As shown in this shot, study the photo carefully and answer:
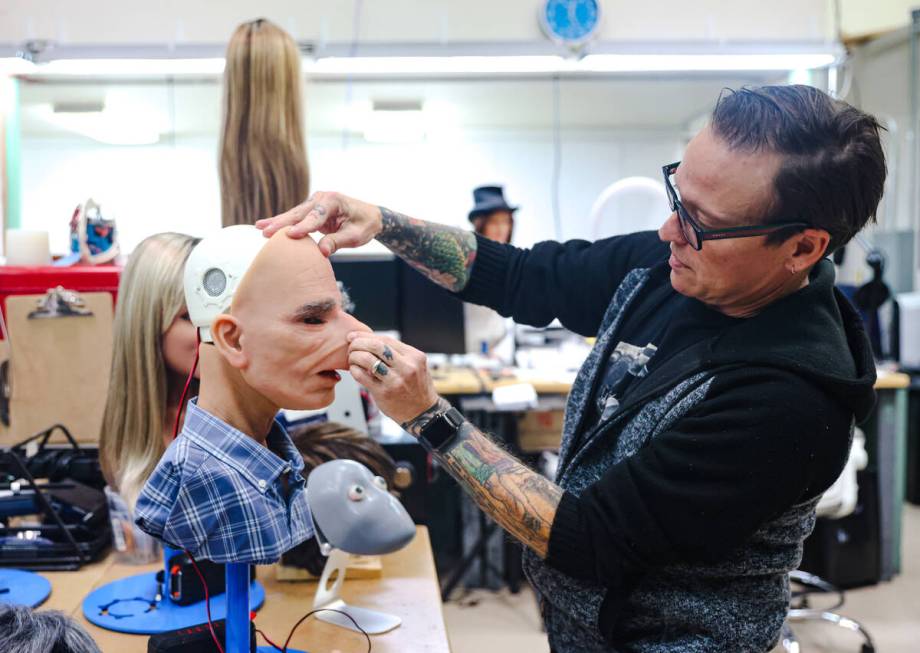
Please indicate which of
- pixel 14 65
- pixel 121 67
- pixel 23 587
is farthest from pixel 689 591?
pixel 14 65

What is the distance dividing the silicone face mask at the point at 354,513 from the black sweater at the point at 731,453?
0.39m

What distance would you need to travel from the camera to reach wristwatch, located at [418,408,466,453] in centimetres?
128

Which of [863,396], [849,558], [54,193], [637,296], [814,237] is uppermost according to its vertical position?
[54,193]

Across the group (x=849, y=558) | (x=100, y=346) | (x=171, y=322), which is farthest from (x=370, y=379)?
(x=849, y=558)

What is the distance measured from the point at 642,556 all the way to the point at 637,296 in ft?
1.66

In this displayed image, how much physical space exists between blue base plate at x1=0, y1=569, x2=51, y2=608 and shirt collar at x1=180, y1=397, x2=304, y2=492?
2.27 feet

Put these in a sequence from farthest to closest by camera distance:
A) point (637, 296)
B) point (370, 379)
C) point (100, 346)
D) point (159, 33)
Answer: point (159, 33)
point (100, 346)
point (637, 296)
point (370, 379)

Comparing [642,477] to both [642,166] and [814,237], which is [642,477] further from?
[642,166]

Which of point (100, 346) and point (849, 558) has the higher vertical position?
point (100, 346)

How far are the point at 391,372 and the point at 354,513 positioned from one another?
17.5 inches

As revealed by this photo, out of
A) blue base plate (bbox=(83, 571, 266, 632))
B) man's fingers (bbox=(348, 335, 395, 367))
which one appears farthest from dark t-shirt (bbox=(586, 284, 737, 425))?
blue base plate (bbox=(83, 571, 266, 632))

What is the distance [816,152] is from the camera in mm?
1207

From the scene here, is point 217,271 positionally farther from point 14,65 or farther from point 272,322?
point 14,65

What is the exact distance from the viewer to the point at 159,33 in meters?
4.33
